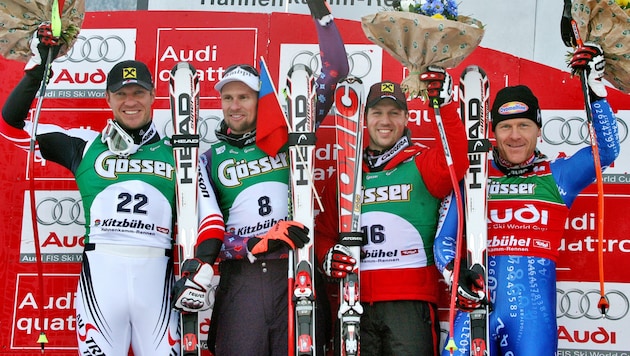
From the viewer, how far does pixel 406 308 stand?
566 centimetres

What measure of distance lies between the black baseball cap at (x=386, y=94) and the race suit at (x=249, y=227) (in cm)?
23

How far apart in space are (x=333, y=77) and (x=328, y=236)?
0.96m

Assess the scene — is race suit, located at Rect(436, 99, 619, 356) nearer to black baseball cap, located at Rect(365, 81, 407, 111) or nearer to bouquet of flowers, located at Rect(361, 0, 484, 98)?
black baseball cap, located at Rect(365, 81, 407, 111)

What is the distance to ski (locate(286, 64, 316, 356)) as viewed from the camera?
5582mm

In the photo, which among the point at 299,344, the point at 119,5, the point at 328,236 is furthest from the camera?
the point at 119,5

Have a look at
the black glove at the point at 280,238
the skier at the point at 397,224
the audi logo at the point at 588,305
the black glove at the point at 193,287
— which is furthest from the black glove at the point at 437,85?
the audi logo at the point at 588,305

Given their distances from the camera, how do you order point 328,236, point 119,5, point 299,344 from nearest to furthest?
point 299,344
point 328,236
point 119,5

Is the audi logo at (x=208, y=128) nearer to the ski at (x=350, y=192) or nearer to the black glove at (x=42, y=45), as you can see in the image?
the ski at (x=350, y=192)

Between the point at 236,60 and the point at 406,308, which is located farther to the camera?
the point at 236,60

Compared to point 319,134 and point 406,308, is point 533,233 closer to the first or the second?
point 406,308

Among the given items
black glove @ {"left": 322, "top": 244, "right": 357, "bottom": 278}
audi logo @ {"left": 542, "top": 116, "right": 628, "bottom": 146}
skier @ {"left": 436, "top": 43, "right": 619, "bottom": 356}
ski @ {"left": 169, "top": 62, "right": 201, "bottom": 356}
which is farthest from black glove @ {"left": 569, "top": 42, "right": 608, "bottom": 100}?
ski @ {"left": 169, "top": 62, "right": 201, "bottom": 356}

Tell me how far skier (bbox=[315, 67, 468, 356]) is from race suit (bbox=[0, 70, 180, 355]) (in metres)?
0.94

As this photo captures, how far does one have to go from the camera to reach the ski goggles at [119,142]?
5906mm

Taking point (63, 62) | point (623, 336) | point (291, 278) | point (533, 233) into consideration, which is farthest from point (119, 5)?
point (623, 336)
